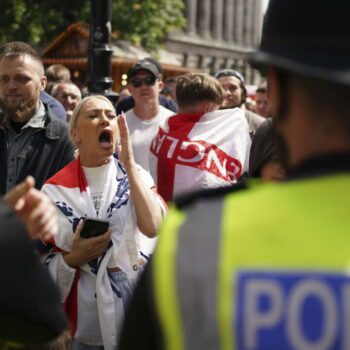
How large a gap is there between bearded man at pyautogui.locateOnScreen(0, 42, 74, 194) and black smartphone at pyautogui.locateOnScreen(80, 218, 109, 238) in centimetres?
74

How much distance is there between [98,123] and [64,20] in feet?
85.6

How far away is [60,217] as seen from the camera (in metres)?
4.77

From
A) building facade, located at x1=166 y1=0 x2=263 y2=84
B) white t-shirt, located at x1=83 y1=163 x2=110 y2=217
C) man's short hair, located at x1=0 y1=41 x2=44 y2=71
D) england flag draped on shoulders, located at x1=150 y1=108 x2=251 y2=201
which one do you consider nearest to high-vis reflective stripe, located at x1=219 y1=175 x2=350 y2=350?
white t-shirt, located at x1=83 y1=163 x2=110 y2=217

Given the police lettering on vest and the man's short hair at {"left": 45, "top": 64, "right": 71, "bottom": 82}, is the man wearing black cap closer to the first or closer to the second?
the man's short hair at {"left": 45, "top": 64, "right": 71, "bottom": 82}

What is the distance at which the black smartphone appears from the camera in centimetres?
466

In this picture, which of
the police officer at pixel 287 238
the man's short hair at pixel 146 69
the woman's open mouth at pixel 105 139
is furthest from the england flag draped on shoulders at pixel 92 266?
the man's short hair at pixel 146 69

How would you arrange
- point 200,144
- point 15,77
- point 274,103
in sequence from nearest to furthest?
point 274,103
point 15,77
point 200,144

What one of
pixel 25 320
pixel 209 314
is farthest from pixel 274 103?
pixel 25 320

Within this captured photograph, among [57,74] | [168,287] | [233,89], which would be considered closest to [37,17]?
[57,74]

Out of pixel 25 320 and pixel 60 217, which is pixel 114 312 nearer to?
pixel 60 217

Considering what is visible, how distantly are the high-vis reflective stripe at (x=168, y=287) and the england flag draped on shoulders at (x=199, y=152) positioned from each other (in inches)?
166

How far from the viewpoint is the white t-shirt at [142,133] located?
7.05 metres

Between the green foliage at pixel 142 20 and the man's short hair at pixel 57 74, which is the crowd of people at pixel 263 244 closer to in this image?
the man's short hair at pixel 57 74

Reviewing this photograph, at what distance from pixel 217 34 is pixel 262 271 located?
209 feet
